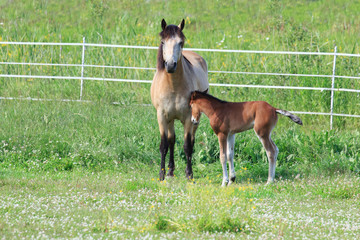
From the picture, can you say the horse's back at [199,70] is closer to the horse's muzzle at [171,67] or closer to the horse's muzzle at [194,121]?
the horse's muzzle at [194,121]

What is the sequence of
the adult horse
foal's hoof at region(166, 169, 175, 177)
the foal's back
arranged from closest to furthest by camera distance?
the adult horse, the foal's back, foal's hoof at region(166, 169, 175, 177)

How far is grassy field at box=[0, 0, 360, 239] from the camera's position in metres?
5.41

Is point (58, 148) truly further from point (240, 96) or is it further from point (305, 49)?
point (305, 49)

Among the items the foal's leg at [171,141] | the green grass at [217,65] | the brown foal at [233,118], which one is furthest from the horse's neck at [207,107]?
the green grass at [217,65]

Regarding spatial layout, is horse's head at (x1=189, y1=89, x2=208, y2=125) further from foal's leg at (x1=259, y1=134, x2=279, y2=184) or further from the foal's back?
foal's leg at (x1=259, y1=134, x2=279, y2=184)

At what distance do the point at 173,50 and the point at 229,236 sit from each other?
3.05 metres

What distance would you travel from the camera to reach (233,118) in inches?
301

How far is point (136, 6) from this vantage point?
27.0 metres

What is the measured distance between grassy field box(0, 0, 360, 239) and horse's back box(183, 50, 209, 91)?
936mm

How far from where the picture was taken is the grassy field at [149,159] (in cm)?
541

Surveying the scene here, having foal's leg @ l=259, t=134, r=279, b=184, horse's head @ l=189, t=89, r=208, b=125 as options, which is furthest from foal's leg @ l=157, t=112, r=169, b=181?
foal's leg @ l=259, t=134, r=279, b=184

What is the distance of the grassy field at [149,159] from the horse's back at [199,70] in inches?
36.9

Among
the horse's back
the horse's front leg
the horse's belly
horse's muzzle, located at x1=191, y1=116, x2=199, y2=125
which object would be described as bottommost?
the horse's front leg

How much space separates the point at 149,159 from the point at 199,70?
178 cm
